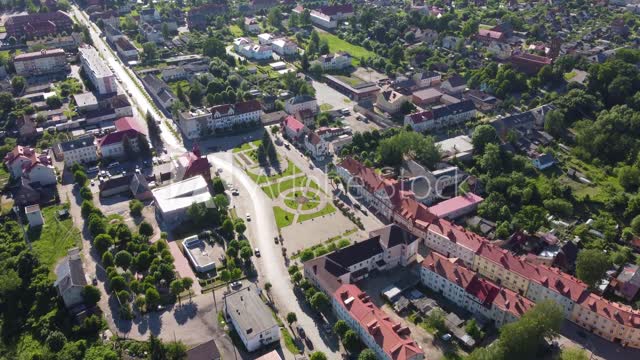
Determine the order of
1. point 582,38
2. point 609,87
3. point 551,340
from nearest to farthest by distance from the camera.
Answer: point 551,340 → point 609,87 → point 582,38

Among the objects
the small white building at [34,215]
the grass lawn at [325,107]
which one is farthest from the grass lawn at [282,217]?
the grass lawn at [325,107]

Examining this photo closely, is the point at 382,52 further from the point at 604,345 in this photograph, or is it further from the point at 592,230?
the point at 604,345

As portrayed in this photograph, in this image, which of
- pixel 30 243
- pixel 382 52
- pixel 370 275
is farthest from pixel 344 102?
pixel 30 243

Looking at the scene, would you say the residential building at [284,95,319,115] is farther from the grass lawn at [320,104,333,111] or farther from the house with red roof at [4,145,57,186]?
the house with red roof at [4,145,57,186]

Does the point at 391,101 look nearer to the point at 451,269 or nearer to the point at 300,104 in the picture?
the point at 300,104

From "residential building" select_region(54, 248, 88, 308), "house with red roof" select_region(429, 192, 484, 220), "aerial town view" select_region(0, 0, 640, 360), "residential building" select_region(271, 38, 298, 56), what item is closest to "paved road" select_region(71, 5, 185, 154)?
"aerial town view" select_region(0, 0, 640, 360)

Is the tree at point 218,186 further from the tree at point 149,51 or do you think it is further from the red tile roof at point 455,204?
the tree at point 149,51
